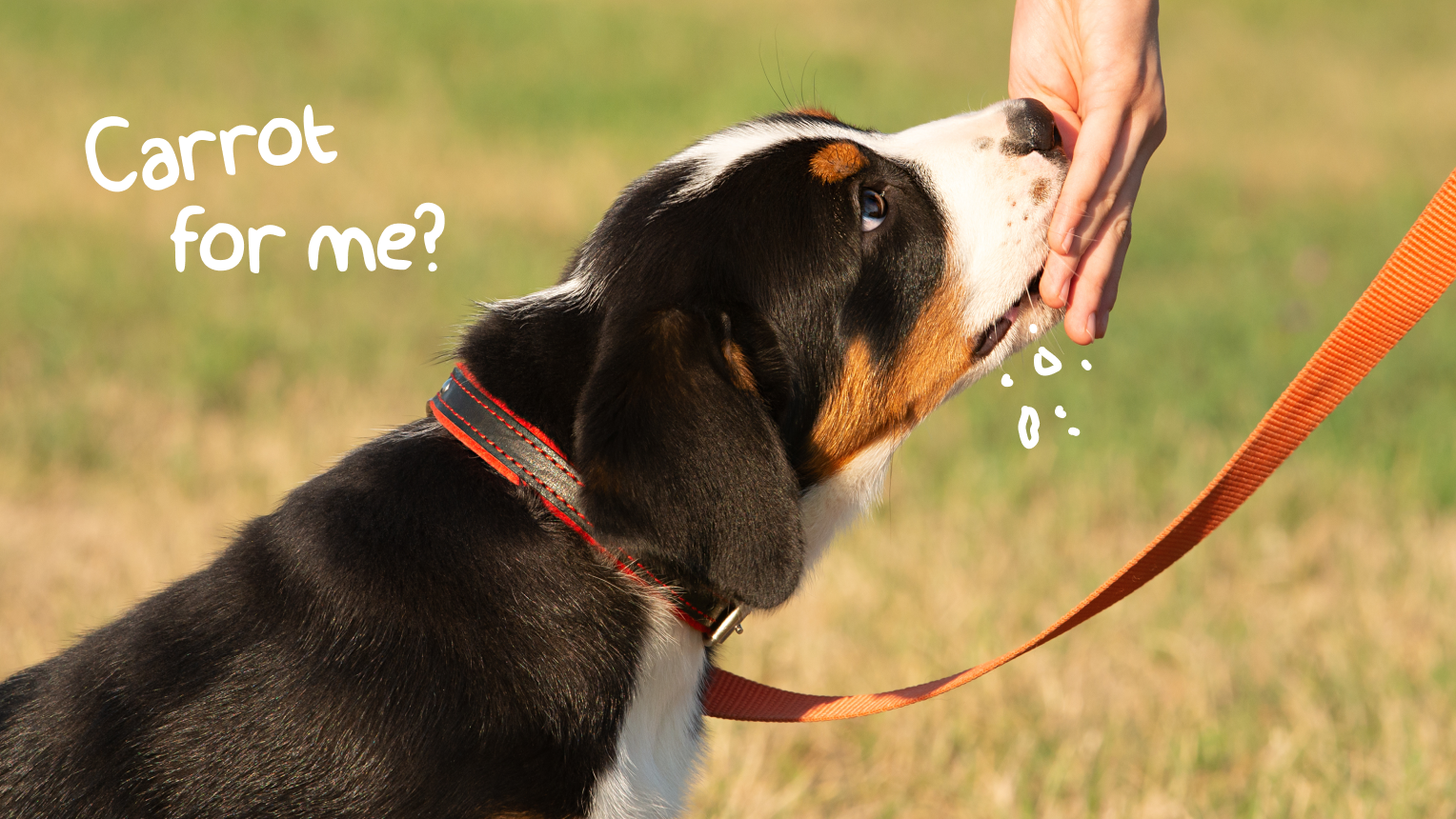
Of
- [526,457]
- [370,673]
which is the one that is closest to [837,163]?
[526,457]

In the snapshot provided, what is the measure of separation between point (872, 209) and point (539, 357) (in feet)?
2.65

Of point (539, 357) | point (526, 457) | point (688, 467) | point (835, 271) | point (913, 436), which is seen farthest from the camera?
point (913, 436)

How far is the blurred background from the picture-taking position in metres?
4.11

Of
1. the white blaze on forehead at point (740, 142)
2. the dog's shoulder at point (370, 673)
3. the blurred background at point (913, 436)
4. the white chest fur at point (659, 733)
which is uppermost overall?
the white blaze on forehead at point (740, 142)

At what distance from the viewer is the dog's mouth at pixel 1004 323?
9.80 ft

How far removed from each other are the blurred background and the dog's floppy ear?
0.81 metres

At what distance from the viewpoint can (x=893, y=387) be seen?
2918mm

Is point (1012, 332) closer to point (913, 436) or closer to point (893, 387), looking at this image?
point (893, 387)

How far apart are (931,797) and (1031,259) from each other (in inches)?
66.6

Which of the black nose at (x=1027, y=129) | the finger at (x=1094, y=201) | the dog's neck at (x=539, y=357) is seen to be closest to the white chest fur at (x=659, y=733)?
the dog's neck at (x=539, y=357)

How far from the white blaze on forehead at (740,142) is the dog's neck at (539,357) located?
374 millimetres

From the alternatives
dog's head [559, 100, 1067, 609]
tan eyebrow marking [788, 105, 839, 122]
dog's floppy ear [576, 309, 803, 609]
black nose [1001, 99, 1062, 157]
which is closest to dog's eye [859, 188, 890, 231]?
dog's head [559, 100, 1067, 609]

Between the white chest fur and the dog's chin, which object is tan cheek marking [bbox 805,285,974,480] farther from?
the white chest fur

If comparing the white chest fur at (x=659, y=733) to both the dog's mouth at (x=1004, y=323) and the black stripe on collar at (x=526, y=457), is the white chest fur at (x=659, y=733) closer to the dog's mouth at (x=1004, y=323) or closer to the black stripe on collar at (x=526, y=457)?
the black stripe on collar at (x=526, y=457)
